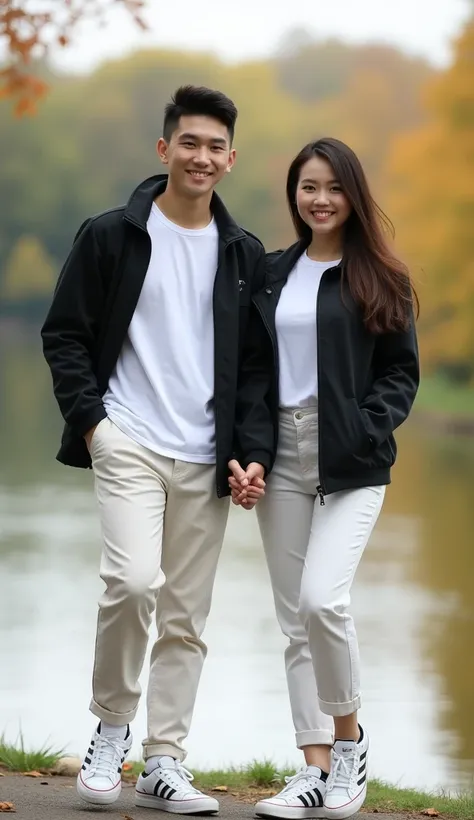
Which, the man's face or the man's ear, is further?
the man's ear

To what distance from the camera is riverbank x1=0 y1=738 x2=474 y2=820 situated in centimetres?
407

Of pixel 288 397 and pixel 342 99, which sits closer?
pixel 288 397

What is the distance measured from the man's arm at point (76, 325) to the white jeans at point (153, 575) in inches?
4.4

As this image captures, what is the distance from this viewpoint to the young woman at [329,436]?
3.70 m

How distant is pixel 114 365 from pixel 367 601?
4535 millimetres

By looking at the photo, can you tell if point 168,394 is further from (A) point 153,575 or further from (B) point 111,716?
(B) point 111,716

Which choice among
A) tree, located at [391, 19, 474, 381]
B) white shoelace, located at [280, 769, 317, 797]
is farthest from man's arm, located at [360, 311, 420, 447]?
tree, located at [391, 19, 474, 381]

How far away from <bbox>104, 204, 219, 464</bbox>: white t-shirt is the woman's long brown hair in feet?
1.22

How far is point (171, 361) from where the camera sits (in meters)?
3.84

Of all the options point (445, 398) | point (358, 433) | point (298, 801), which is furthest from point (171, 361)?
point (445, 398)

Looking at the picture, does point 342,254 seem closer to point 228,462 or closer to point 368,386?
point 368,386

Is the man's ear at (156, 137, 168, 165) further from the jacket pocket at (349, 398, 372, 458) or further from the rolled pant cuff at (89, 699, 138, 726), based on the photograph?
the rolled pant cuff at (89, 699, 138, 726)

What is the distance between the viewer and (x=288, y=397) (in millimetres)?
3865

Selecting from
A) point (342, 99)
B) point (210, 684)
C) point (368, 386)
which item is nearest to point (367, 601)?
point (210, 684)
